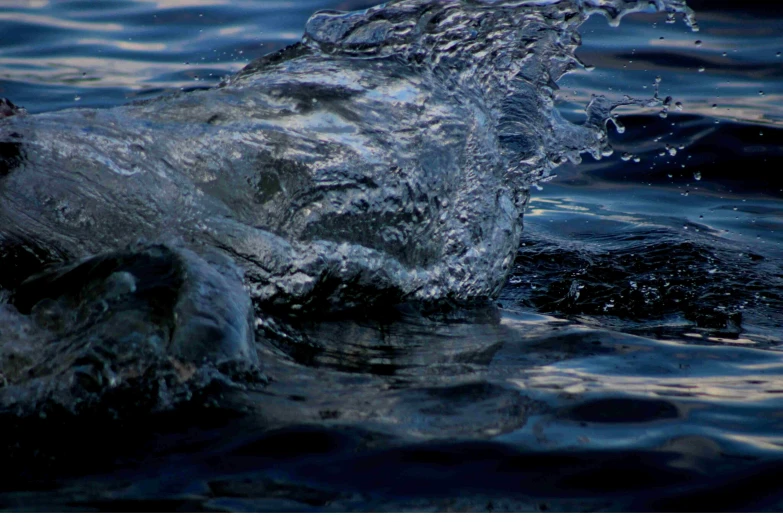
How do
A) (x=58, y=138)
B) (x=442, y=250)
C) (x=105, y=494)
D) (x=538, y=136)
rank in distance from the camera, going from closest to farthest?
(x=105, y=494), (x=58, y=138), (x=442, y=250), (x=538, y=136)

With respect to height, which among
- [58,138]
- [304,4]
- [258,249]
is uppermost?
Result: [304,4]

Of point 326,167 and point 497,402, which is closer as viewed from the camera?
point 497,402

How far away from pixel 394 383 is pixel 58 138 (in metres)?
1.25

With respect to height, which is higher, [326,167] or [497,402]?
[326,167]

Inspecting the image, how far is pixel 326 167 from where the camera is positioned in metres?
2.83

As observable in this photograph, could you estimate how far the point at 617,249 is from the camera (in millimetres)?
3789

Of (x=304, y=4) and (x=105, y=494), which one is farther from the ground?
(x=304, y=4)

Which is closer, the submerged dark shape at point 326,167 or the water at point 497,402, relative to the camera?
the water at point 497,402

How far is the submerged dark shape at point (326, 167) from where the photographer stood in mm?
2572

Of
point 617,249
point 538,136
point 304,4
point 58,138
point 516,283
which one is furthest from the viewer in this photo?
point 304,4

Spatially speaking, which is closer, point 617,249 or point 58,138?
point 58,138

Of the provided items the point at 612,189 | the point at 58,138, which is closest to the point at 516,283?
the point at 58,138

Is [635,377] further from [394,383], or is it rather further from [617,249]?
[617,249]

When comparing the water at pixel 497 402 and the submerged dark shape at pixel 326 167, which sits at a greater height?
the submerged dark shape at pixel 326 167
